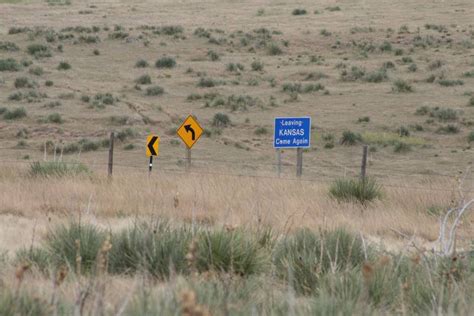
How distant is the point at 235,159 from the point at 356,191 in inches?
565

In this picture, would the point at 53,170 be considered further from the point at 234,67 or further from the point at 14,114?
the point at 234,67

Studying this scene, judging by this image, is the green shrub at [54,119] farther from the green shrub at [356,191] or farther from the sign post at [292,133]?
the green shrub at [356,191]

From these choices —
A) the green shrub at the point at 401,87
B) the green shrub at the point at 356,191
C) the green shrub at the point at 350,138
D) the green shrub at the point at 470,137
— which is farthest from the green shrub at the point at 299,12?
the green shrub at the point at 356,191

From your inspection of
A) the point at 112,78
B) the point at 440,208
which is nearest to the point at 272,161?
the point at 440,208

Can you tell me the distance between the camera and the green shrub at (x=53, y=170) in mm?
17859

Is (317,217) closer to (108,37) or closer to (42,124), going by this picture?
(42,124)

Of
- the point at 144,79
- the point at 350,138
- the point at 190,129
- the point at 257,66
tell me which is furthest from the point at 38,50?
the point at 190,129

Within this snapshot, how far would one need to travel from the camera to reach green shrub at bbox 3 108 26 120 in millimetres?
36594

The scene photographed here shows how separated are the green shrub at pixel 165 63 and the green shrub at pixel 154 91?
25.2ft

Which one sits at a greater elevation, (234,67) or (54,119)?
(234,67)

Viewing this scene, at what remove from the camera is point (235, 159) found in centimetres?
3031

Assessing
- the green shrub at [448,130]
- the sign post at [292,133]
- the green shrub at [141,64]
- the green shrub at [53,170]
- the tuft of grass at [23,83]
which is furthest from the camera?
the green shrub at [141,64]

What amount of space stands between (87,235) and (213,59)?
4396 centimetres

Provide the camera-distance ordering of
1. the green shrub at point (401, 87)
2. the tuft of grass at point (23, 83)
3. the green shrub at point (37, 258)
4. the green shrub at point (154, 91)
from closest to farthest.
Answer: the green shrub at point (37, 258) → the green shrub at point (401, 87) → the green shrub at point (154, 91) → the tuft of grass at point (23, 83)
